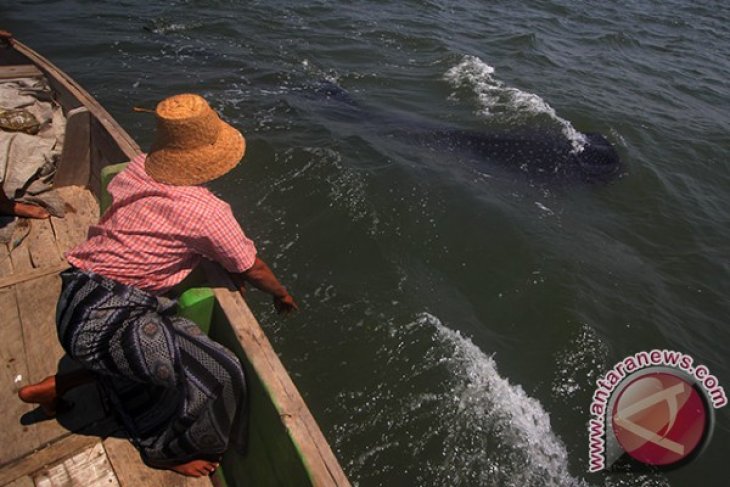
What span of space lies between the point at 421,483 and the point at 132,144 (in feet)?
11.9

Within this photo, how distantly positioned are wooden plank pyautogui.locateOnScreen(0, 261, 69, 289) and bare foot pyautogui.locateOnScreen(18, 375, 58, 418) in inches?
45.4

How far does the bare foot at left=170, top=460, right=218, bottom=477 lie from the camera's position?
2656 millimetres

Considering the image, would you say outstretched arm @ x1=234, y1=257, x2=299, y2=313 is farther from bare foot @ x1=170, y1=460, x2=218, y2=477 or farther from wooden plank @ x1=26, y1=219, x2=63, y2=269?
wooden plank @ x1=26, y1=219, x2=63, y2=269

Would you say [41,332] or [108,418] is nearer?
[108,418]

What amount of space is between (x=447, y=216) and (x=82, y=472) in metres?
4.91

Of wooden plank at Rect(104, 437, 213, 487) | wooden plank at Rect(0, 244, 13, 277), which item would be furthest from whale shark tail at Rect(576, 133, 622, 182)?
wooden plank at Rect(0, 244, 13, 277)

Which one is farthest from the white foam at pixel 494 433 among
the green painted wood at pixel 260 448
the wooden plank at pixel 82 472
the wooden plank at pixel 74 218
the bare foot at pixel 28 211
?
the bare foot at pixel 28 211

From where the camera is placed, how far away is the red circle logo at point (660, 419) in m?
3.46

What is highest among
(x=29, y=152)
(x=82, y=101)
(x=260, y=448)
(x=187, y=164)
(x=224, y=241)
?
(x=187, y=164)

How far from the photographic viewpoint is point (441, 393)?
428 centimetres

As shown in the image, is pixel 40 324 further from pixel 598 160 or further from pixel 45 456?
pixel 598 160

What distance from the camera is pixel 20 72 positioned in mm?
5617

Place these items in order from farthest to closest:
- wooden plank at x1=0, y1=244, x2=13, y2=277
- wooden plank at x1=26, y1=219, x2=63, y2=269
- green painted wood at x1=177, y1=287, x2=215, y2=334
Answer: wooden plank at x1=26, y1=219, x2=63, y2=269 < wooden plank at x1=0, y1=244, x2=13, y2=277 < green painted wood at x1=177, y1=287, x2=215, y2=334

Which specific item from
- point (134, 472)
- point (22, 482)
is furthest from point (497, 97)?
point (22, 482)
